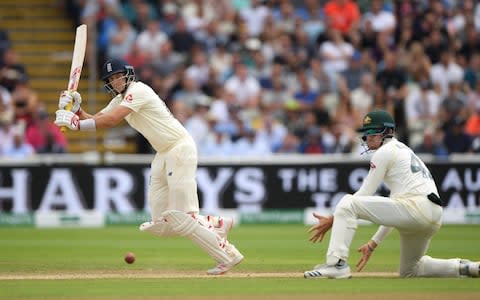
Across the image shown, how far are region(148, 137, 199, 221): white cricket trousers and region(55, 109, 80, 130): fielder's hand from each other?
746 mm

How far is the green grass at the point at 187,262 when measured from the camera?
24.4ft

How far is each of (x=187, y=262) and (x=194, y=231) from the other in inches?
57.2

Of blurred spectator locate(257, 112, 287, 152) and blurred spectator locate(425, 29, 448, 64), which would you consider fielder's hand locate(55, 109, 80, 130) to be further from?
blurred spectator locate(425, 29, 448, 64)

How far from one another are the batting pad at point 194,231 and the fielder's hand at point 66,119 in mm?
978

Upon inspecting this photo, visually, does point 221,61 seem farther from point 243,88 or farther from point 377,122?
point 377,122

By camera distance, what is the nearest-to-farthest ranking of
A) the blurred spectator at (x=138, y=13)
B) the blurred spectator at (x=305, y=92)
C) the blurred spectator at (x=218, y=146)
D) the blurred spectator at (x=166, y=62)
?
the blurred spectator at (x=218, y=146), the blurred spectator at (x=305, y=92), the blurred spectator at (x=166, y=62), the blurred spectator at (x=138, y=13)

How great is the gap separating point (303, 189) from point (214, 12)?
4025 millimetres

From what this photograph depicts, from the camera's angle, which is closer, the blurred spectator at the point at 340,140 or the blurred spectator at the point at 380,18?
the blurred spectator at the point at 340,140

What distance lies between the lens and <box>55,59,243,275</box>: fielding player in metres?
8.50

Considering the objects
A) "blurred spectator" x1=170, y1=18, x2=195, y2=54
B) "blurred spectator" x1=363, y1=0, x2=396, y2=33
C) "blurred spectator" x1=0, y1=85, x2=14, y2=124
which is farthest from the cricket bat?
"blurred spectator" x1=363, y1=0, x2=396, y2=33

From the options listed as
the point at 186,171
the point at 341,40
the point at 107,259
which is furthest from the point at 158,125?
the point at 341,40

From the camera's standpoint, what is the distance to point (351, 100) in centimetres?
1627

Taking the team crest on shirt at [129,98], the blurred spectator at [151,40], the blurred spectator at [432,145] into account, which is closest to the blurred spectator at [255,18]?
the blurred spectator at [151,40]

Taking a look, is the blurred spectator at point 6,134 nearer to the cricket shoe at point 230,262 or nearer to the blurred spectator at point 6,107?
the blurred spectator at point 6,107
